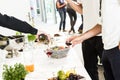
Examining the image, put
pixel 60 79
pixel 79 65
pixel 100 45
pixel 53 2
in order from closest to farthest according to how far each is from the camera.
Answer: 1. pixel 60 79
2. pixel 79 65
3. pixel 100 45
4. pixel 53 2

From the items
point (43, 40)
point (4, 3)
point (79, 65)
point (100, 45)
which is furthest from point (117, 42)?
point (4, 3)

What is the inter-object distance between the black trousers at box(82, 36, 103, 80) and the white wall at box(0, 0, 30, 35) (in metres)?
2.05

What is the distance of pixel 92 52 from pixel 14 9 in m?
2.29

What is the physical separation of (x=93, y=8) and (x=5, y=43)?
3.04ft

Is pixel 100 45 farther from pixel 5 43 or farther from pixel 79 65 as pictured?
pixel 5 43

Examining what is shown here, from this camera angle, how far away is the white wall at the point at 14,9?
171 inches

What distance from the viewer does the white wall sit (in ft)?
14.3

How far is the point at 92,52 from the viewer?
2600 mm

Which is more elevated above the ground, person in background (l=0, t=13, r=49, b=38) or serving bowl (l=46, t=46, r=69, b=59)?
person in background (l=0, t=13, r=49, b=38)

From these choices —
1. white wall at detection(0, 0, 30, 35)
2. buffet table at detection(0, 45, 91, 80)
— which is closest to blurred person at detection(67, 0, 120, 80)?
buffet table at detection(0, 45, 91, 80)

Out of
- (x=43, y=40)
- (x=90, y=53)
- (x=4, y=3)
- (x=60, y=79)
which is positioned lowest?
(x=60, y=79)

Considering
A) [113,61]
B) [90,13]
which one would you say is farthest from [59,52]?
[113,61]

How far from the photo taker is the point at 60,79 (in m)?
1.65

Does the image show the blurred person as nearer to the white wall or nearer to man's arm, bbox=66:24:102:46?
man's arm, bbox=66:24:102:46
